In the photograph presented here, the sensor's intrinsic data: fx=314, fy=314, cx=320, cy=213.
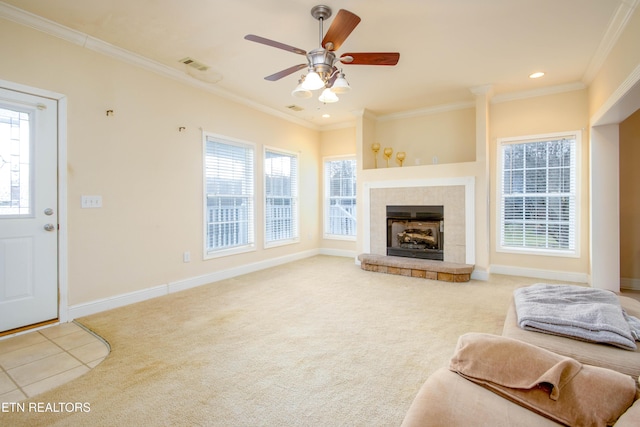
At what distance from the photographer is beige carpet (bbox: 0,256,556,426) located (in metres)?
1.75

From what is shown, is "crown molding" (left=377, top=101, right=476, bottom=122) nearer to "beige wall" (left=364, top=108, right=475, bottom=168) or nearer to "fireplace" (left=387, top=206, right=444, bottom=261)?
"beige wall" (left=364, top=108, right=475, bottom=168)

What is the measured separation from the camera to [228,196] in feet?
15.9

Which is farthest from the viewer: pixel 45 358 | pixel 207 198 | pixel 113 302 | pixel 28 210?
pixel 207 198

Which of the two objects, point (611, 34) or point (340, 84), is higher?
point (611, 34)

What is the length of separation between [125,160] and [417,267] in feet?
13.5

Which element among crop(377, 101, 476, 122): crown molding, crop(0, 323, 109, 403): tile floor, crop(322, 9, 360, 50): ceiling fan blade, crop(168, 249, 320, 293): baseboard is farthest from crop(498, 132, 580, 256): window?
crop(0, 323, 109, 403): tile floor

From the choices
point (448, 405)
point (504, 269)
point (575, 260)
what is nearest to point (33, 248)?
point (448, 405)

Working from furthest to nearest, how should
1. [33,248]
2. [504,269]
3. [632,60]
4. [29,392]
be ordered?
[504,269] → [33,248] → [632,60] → [29,392]

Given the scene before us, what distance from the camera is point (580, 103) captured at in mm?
4445

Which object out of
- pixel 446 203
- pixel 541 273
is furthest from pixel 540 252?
pixel 446 203

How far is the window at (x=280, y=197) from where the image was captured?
5.62 meters

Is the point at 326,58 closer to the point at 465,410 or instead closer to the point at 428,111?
the point at 465,410

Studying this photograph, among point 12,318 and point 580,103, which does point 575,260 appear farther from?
point 12,318

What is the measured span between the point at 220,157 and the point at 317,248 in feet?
10.00
